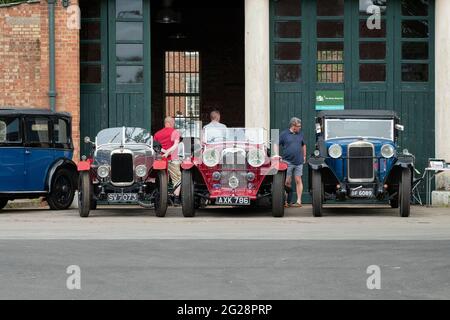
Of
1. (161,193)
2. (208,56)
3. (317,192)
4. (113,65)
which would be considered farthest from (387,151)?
(208,56)

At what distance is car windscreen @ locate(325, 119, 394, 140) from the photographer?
20078 millimetres

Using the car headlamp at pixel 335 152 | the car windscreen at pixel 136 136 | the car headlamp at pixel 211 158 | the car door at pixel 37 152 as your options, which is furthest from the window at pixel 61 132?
the car headlamp at pixel 335 152

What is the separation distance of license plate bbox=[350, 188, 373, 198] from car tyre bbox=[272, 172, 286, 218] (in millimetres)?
1374

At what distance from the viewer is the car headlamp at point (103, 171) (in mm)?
19141

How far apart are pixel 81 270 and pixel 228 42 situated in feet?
73.9

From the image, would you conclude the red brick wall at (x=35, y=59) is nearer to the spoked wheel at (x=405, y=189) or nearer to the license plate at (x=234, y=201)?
the license plate at (x=234, y=201)

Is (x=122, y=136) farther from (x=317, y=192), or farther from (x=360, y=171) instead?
(x=360, y=171)

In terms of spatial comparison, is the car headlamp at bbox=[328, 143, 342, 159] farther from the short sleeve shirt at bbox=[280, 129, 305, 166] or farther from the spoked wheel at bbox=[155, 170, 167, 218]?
the spoked wheel at bbox=[155, 170, 167, 218]

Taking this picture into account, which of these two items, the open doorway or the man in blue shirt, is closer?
the man in blue shirt

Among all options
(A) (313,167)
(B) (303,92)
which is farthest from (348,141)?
(B) (303,92)

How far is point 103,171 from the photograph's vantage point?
19.1 meters

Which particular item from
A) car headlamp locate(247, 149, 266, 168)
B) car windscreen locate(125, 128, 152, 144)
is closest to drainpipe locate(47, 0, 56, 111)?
car windscreen locate(125, 128, 152, 144)

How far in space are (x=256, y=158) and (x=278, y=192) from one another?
2.47 feet
